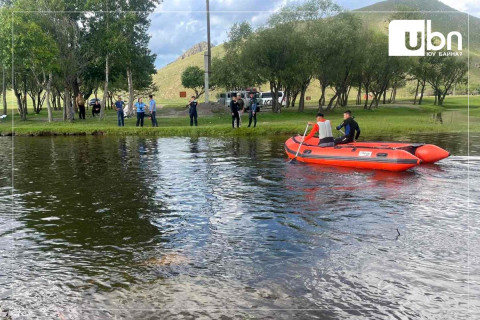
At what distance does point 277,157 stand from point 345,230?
11131mm

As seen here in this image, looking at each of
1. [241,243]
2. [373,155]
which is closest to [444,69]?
[373,155]

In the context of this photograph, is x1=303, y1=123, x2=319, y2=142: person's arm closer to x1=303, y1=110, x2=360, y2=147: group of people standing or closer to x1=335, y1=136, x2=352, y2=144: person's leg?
x1=303, y1=110, x2=360, y2=147: group of people standing

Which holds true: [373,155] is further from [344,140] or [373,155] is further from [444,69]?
[444,69]

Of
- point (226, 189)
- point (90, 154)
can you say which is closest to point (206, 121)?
point (90, 154)

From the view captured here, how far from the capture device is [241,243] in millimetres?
9148

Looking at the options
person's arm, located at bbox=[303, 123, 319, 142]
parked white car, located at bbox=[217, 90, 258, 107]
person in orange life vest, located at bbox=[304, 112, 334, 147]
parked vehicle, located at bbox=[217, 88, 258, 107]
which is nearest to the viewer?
person in orange life vest, located at bbox=[304, 112, 334, 147]

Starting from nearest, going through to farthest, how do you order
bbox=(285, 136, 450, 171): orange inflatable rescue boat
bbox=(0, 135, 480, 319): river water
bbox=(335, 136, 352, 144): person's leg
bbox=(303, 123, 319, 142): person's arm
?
bbox=(0, 135, 480, 319): river water < bbox=(285, 136, 450, 171): orange inflatable rescue boat < bbox=(335, 136, 352, 144): person's leg < bbox=(303, 123, 319, 142): person's arm

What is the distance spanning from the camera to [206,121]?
132 feet

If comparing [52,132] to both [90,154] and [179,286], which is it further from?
[179,286]

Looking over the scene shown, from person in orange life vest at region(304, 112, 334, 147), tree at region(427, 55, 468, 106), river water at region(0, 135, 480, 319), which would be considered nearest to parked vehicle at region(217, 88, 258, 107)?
tree at region(427, 55, 468, 106)

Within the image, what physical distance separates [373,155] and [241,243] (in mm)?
9400

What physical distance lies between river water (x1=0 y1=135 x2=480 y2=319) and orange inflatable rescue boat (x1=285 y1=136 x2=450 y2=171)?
543 millimetres

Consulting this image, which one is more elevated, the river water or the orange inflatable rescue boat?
the orange inflatable rescue boat

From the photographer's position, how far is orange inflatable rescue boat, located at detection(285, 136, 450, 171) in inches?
655
